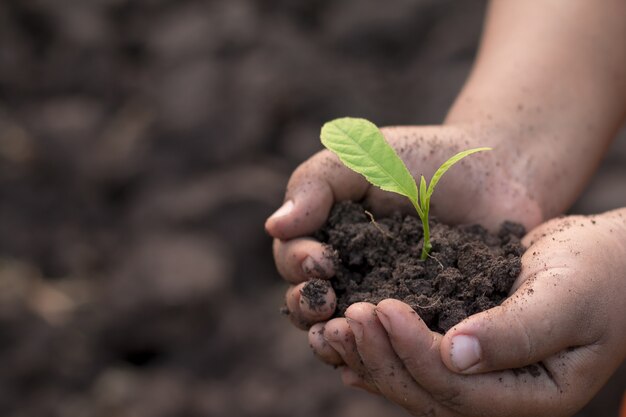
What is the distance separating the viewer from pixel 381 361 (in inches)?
42.9

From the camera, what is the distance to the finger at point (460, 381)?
3.40 ft

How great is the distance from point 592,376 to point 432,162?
445 mm

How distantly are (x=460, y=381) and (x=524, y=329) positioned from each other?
0.12 m

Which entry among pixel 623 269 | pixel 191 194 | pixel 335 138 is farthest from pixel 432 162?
pixel 191 194

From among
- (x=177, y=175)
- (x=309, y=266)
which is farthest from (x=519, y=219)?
(x=177, y=175)

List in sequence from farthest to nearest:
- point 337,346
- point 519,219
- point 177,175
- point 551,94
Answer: point 177,175 → point 551,94 → point 519,219 → point 337,346

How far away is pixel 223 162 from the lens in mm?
2447

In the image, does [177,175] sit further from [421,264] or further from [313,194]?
[421,264]

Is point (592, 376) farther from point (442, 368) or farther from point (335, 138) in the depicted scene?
point (335, 138)

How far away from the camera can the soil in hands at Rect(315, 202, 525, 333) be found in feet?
3.72

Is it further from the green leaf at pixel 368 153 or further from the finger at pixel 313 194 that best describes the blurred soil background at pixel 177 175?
the green leaf at pixel 368 153

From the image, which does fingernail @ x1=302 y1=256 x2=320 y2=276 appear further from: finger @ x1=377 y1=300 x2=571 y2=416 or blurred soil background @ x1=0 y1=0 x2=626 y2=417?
blurred soil background @ x1=0 y1=0 x2=626 y2=417

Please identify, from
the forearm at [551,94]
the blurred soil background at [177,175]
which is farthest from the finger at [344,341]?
the blurred soil background at [177,175]

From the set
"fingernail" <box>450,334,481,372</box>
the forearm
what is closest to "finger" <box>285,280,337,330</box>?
"fingernail" <box>450,334,481,372</box>
